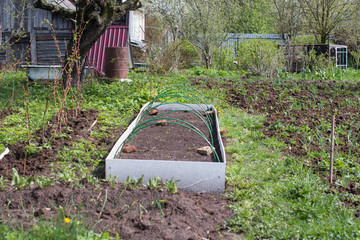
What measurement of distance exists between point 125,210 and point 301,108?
493 centimetres

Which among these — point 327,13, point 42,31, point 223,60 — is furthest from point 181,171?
point 327,13

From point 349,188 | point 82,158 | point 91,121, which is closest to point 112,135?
point 91,121

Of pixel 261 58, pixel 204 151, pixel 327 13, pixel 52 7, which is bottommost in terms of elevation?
pixel 204 151

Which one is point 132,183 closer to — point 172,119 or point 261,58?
point 172,119

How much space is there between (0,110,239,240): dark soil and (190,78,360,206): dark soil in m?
1.31

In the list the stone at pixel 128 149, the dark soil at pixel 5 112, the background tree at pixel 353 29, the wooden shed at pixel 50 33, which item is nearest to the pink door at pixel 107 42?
the wooden shed at pixel 50 33

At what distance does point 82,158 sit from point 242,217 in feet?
7.31

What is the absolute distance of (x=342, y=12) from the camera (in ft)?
52.8

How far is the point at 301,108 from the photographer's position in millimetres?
6887

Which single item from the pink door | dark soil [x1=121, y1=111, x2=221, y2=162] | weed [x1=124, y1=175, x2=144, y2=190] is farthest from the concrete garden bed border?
the pink door

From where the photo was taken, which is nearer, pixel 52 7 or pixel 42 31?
pixel 52 7

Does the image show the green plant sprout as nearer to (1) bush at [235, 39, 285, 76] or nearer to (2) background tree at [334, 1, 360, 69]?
(1) bush at [235, 39, 285, 76]

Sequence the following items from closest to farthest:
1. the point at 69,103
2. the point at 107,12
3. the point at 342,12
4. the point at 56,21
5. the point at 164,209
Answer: the point at 164,209 → the point at 69,103 → the point at 107,12 → the point at 56,21 → the point at 342,12

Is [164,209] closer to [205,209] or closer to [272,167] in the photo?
[205,209]
